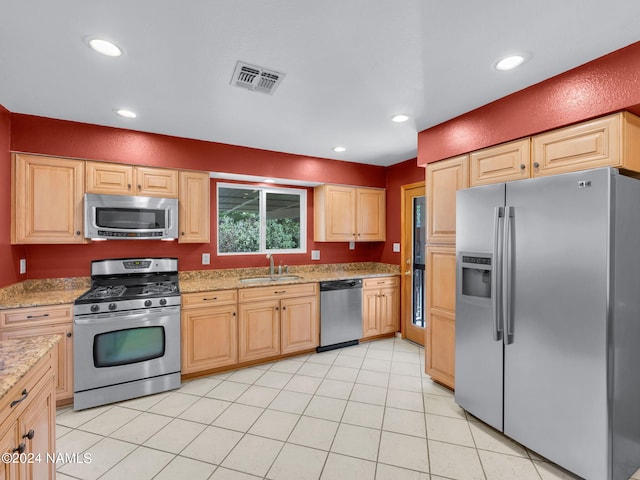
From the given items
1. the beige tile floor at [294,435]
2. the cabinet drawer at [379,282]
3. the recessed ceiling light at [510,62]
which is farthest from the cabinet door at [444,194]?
the beige tile floor at [294,435]

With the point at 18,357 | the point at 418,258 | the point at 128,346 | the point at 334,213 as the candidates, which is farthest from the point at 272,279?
the point at 18,357

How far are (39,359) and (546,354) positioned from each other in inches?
104

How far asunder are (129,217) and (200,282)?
97 cm

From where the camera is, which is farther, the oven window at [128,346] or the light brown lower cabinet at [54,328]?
the oven window at [128,346]

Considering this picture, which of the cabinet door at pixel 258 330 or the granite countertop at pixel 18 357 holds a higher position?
the granite countertop at pixel 18 357

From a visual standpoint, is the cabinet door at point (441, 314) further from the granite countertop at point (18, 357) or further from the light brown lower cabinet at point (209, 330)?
the granite countertop at point (18, 357)

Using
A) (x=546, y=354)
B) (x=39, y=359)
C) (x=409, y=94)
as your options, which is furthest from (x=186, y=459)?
(x=409, y=94)

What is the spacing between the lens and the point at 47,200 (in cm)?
275

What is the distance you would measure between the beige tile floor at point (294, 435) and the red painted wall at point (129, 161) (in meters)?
1.34

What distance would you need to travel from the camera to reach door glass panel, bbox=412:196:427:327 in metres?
4.12

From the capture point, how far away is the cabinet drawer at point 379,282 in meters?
4.05

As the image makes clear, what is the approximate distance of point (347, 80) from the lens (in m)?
2.12

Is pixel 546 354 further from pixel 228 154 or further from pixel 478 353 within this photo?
pixel 228 154

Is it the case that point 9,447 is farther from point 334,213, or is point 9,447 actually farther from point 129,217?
point 334,213
